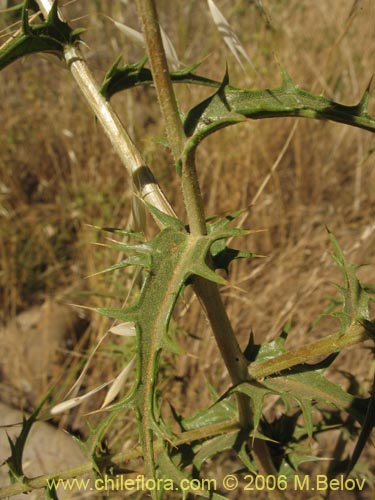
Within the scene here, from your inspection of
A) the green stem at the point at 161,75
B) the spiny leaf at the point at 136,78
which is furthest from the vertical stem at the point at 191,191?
the spiny leaf at the point at 136,78

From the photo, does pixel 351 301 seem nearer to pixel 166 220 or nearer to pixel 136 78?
pixel 166 220

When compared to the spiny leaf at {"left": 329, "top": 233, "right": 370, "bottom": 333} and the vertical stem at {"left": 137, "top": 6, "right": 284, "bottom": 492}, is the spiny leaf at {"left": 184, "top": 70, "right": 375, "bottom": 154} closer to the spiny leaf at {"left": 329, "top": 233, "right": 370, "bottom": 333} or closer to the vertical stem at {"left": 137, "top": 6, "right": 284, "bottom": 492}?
the vertical stem at {"left": 137, "top": 6, "right": 284, "bottom": 492}

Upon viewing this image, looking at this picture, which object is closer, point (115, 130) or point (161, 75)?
point (161, 75)

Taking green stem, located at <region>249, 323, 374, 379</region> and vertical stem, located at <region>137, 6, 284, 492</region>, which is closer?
vertical stem, located at <region>137, 6, 284, 492</region>

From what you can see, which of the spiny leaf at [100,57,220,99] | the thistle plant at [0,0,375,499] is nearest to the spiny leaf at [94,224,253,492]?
the thistle plant at [0,0,375,499]

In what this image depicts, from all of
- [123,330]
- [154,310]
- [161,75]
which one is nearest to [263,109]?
[161,75]

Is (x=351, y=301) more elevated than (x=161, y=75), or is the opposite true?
(x=161, y=75)

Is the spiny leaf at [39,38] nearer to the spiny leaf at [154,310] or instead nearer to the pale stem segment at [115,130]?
the pale stem segment at [115,130]

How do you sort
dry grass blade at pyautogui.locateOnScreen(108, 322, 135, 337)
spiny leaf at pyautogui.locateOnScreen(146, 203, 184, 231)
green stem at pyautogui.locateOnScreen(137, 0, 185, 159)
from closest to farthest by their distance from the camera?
green stem at pyautogui.locateOnScreen(137, 0, 185, 159) → spiny leaf at pyautogui.locateOnScreen(146, 203, 184, 231) → dry grass blade at pyautogui.locateOnScreen(108, 322, 135, 337)

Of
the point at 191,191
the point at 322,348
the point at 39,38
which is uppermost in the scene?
the point at 39,38
